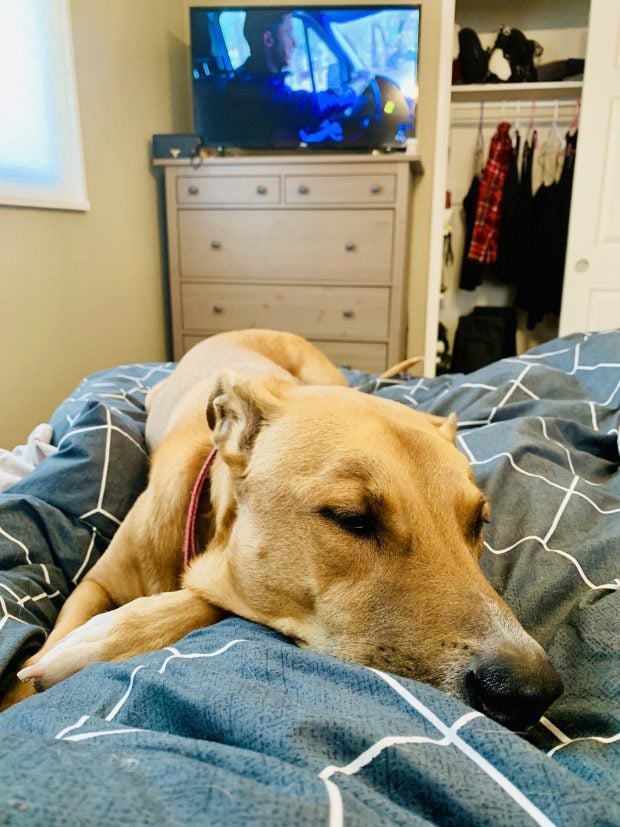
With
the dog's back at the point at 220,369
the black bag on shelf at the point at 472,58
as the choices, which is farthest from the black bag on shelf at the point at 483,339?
the dog's back at the point at 220,369

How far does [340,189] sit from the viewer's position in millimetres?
3674

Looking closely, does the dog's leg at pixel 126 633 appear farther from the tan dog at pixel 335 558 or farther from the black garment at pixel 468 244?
the black garment at pixel 468 244

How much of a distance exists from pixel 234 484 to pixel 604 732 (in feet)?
2.08

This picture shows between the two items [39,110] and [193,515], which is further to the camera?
[39,110]

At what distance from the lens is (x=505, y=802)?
20.1 inches

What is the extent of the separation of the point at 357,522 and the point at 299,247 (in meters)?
3.19

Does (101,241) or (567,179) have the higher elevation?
(567,179)

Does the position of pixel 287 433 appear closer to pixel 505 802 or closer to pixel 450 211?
pixel 505 802

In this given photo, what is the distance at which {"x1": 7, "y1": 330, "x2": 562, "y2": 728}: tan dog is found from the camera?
2.48 ft

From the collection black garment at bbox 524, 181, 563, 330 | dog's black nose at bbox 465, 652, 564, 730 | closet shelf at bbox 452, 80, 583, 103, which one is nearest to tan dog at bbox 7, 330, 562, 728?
dog's black nose at bbox 465, 652, 564, 730

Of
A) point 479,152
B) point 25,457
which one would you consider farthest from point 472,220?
point 25,457

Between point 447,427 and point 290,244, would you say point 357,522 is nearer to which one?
point 447,427

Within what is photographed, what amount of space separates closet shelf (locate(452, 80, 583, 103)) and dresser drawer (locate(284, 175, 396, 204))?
3.33 ft

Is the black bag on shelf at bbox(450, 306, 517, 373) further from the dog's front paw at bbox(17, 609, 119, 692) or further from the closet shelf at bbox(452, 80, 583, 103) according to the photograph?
the dog's front paw at bbox(17, 609, 119, 692)
